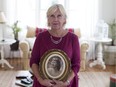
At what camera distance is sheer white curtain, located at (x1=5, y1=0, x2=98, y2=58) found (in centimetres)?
562

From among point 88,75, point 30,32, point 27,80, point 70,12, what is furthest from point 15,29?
point 27,80

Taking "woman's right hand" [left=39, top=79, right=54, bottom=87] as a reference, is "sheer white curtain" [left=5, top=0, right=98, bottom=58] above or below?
above

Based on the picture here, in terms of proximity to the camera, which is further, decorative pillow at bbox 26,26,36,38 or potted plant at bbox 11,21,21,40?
potted plant at bbox 11,21,21,40

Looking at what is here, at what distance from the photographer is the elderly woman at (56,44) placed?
52.7 inches

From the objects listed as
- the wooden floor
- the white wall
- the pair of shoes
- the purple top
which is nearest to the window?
the white wall

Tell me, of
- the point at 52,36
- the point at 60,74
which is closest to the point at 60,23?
the point at 52,36

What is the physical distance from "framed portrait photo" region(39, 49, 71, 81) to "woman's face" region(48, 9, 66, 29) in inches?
5.6

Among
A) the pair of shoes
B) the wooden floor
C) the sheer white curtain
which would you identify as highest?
the sheer white curtain

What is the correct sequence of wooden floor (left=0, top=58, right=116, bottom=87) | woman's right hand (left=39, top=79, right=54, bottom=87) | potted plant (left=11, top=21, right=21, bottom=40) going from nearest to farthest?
woman's right hand (left=39, top=79, right=54, bottom=87), wooden floor (left=0, top=58, right=116, bottom=87), potted plant (left=11, top=21, right=21, bottom=40)

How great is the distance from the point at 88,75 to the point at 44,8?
7.03ft

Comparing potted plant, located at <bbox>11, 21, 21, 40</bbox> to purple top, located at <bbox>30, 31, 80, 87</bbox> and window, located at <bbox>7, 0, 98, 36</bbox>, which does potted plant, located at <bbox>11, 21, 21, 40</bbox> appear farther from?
purple top, located at <bbox>30, 31, 80, 87</bbox>

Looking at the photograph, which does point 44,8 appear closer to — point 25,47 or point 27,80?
point 25,47

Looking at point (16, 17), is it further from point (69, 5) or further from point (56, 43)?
point (56, 43)

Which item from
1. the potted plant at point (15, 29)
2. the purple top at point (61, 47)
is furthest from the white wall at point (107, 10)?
the purple top at point (61, 47)
